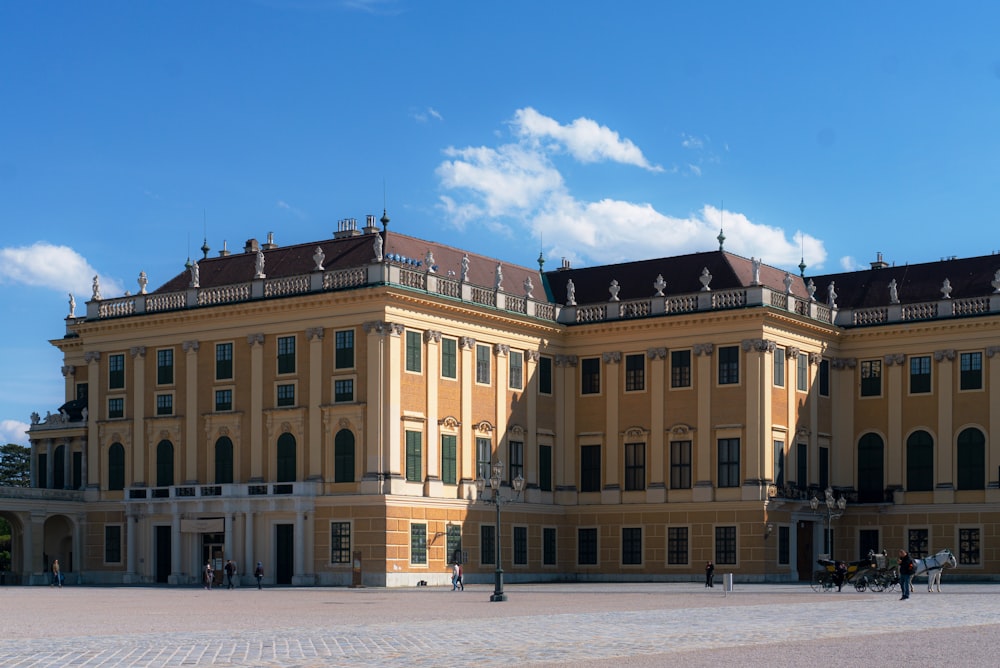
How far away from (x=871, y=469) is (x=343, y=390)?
24.9 metres

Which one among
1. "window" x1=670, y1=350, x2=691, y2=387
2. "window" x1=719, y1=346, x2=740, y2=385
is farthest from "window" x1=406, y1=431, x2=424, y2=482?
"window" x1=719, y1=346, x2=740, y2=385

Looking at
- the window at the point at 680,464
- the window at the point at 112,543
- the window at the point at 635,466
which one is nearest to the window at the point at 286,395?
the window at the point at 112,543

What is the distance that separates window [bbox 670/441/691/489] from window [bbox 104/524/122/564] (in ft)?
79.9

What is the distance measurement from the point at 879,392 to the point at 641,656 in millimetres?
52326

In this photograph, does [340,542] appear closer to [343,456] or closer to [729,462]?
[343,456]

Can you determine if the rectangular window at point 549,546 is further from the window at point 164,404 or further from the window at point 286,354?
the window at point 164,404

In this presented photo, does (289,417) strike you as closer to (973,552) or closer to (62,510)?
(62,510)

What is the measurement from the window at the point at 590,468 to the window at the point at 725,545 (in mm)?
6658

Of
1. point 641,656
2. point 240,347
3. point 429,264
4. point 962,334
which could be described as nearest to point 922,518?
point 962,334

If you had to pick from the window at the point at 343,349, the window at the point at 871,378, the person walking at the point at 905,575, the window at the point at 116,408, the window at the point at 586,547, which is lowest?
the window at the point at 586,547

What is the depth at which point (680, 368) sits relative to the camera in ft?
238

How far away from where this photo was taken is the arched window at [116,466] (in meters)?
73.7

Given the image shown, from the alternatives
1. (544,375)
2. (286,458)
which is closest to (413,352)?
(286,458)

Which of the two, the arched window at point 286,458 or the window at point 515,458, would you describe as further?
the window at point 515,458
